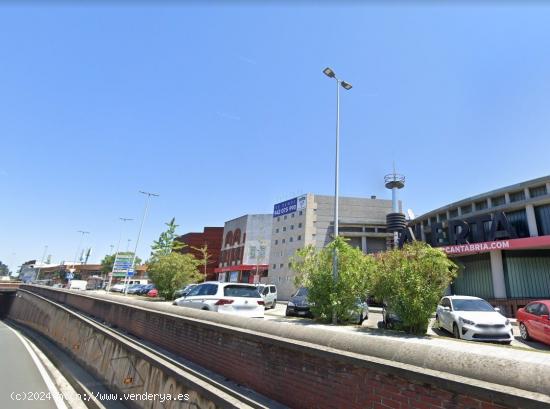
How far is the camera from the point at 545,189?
883 inches

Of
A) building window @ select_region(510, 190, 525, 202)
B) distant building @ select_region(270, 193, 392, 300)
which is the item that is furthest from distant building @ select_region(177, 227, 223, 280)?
building window @ select_region(510, 190, 525, 202)

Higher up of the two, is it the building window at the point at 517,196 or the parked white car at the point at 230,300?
the building window at the point at 517,196

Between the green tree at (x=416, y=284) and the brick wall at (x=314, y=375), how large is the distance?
7250 mm

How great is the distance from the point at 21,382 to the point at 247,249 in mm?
44718

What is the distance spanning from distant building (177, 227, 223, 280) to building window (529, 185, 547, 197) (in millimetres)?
57283

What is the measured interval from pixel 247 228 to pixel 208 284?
48565mm

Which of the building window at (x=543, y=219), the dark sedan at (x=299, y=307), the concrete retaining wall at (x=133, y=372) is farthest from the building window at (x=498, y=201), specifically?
the concrete retaining wall at (x=133, y=372)

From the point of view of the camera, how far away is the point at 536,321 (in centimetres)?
1122

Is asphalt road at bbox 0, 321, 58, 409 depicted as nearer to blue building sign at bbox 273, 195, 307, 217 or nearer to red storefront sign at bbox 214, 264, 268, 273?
red storefront sign at bbox 214, 264, 268, 273

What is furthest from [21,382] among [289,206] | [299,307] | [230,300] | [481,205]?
[289,206]

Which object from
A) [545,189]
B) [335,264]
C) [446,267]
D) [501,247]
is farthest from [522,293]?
[335,264]

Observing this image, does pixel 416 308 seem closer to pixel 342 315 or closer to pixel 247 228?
pixel 342 315

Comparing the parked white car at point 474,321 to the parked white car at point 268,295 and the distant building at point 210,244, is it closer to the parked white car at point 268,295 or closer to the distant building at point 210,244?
the parked white car at point 268,295

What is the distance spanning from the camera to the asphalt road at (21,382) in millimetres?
11230
